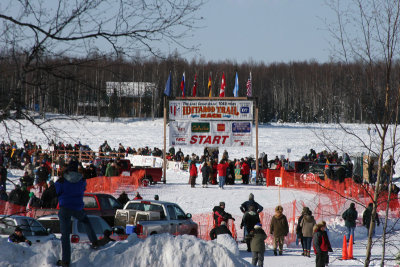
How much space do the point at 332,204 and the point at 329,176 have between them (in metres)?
9.33

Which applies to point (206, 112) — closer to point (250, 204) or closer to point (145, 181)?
point (145, 181)

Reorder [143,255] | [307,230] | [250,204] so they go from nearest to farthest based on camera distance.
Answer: [143,255] → [307,230] → [250,204]

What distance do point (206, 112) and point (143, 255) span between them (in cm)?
2515

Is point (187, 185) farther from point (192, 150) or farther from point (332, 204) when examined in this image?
point (192, 150)

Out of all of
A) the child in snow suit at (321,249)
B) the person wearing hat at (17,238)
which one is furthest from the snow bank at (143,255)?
the child in snow suit at (321,249)

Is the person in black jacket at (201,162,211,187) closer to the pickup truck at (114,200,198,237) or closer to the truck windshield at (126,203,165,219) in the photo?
the pickup truck at (114,200,198,237)

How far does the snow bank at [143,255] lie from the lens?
7.90 metres

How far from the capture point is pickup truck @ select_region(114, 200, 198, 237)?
15.2 meters

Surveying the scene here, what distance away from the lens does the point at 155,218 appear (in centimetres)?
1548

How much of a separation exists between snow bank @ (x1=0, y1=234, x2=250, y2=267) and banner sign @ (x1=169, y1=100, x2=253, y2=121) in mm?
24686

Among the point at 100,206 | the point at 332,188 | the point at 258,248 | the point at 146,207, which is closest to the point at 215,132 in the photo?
the point at 332,188

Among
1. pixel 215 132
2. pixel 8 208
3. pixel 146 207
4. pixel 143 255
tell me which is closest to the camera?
pixel 143 255

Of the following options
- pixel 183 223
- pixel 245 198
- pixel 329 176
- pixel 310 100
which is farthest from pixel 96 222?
pixel 310 100

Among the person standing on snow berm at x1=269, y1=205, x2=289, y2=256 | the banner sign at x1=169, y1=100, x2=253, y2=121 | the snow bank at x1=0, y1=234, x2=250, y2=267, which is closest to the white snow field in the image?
the snow bank at x1=0, y1=234, x2=250, y2=267
